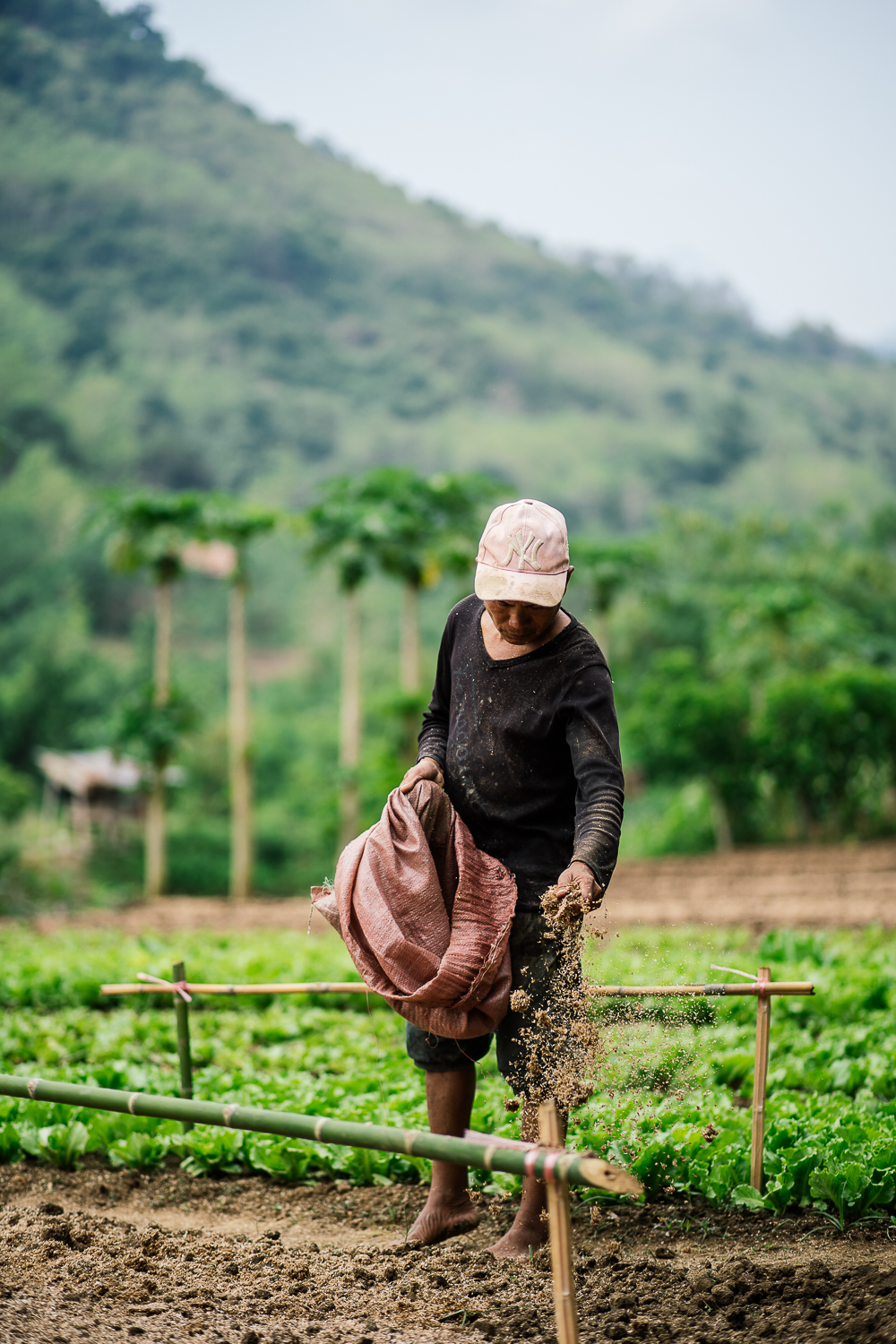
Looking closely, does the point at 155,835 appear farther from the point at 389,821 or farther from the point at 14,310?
the point at 14,310

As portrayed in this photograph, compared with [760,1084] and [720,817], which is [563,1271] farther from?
[720,817]

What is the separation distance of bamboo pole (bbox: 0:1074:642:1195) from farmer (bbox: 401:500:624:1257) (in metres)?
0.36

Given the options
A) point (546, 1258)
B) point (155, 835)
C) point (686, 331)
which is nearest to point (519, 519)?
point (546, 1258)

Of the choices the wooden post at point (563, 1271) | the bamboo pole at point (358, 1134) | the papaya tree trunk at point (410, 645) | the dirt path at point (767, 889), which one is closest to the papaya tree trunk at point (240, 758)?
the papaya tree trunk at point (410, 645)

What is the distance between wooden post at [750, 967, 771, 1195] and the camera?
3.19 meters

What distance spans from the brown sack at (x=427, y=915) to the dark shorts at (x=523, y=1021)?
0.07 meters

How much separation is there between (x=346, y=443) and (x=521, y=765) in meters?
60.6

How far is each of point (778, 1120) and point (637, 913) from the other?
6789 millimetres

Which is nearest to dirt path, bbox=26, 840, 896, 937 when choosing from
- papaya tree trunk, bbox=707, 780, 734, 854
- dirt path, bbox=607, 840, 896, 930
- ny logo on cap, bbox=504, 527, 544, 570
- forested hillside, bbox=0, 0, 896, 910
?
dirt path, bbox=607, 840, 896, 930

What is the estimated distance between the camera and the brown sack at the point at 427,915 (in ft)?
9.21

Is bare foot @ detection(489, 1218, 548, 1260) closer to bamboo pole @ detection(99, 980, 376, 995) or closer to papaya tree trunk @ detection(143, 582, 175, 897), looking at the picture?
bamboo pole @ detection(99, 980, 376, 995)

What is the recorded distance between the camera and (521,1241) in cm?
295

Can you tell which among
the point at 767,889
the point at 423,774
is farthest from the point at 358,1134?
the point at 767,889

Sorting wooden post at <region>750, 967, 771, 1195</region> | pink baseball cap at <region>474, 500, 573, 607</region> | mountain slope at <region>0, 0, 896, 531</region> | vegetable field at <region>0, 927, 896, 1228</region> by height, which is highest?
mountain slope at <region>0, 0, 896, 531</region>
